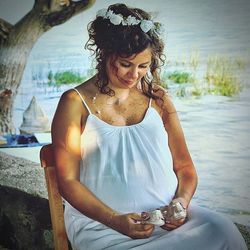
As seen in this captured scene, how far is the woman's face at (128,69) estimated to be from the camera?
2385mm

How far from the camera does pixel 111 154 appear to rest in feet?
7.84

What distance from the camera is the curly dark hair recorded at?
2.37 m

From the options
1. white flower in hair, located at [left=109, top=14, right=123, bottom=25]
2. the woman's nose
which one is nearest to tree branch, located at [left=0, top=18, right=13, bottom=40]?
white flower in hair, located at [left=109, top=14, right=123, bottom=25]

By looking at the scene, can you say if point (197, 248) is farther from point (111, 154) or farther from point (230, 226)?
point (111, 154)

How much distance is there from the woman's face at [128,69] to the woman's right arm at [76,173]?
0.18m

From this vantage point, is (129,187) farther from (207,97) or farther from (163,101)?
(207,97)

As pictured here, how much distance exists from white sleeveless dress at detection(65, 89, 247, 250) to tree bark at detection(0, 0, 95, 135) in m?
0.37

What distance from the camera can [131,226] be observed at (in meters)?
2.36

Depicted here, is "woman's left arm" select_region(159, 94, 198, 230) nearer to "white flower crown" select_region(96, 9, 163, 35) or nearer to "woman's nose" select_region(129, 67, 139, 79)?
"woman's nose" select_region(129, 67, 139, 79)

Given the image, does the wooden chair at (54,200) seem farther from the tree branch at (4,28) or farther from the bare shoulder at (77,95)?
the tree branch at (4,28)

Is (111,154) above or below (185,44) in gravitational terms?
below

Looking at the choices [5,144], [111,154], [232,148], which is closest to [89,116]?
[111,154]

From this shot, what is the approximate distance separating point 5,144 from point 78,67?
0.48 m

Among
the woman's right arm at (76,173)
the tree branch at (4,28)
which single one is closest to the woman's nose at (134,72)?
the woman's right arm at (76,173)
